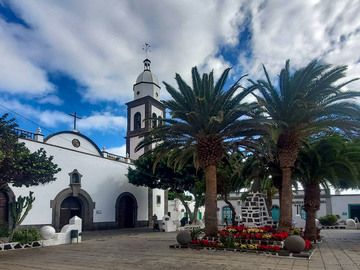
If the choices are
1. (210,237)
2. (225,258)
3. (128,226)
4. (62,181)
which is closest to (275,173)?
(210,237)

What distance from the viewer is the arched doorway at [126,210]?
3185cm

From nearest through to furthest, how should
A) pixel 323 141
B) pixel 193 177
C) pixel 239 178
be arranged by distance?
1. pixel 323 141
2. pixel 239 178
3. pixel 193 177

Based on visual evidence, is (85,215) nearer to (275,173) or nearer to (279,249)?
(275,173)

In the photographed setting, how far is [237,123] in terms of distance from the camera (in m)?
15.6

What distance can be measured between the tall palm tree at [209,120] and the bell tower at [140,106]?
20.0 metres

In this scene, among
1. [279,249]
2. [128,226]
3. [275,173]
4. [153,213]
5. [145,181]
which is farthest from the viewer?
[153,213]

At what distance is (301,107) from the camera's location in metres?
14.4

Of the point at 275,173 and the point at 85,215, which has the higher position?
the point at 275,173

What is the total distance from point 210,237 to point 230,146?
4695mm

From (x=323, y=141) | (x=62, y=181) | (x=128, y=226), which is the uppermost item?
(x=323, y=141)

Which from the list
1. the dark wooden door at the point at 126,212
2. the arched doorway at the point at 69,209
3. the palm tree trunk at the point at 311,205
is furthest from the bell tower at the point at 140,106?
the palm tree trunk at the point at 311,205

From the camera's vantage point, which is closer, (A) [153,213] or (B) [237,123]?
(B) [237,123]

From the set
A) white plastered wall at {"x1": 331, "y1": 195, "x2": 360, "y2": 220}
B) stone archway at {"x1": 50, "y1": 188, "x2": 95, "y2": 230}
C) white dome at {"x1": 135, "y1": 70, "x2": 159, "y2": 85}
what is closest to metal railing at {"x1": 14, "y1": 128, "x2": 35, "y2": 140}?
stone archway at {"x1": 50, "y1": 188, "x2": 95, "y2": 230}

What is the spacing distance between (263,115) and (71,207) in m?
18.8
